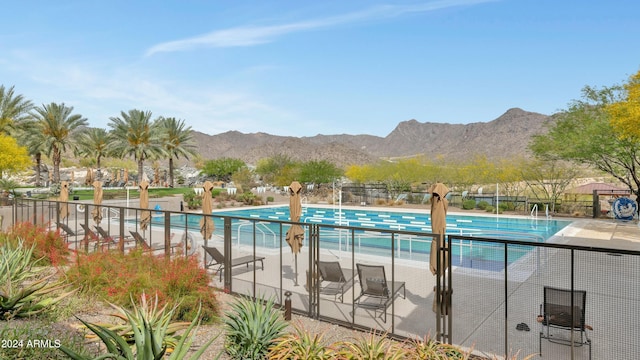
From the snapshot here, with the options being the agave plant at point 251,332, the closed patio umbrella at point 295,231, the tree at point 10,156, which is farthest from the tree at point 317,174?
the agave plant at point 251,332

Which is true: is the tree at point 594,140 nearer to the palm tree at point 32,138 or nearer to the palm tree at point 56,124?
the palm tree at point 56,124

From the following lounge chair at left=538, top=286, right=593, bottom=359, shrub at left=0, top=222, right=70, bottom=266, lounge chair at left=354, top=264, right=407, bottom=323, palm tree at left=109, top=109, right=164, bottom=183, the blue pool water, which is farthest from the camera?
palm tree at left=109, top=109, right=164, bottom=183

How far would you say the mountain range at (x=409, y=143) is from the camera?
359 ft

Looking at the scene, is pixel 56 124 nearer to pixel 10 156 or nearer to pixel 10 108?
pixel 10 108

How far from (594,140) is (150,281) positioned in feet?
89.1

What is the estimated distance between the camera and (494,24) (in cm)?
5619

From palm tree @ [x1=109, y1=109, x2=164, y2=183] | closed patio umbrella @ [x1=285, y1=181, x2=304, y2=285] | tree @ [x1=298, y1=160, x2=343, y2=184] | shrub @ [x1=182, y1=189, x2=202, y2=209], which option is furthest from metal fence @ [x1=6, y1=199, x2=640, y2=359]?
palm tree @ [x1=109, y1=109, x2=164, y2=183]

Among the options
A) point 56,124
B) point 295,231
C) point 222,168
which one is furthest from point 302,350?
point 222,168

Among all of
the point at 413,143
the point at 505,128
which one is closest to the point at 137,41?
the point at 505,128

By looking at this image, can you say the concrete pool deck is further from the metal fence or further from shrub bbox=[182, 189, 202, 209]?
shrub bbox=[182, 189, 202, 209]

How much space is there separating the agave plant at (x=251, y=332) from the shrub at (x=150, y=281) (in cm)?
133

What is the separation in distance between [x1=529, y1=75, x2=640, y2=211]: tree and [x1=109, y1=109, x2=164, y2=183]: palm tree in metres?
37.1

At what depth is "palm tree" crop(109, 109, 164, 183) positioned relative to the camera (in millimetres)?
41406

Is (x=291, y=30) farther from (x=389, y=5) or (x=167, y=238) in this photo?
(x=167, y=238)
